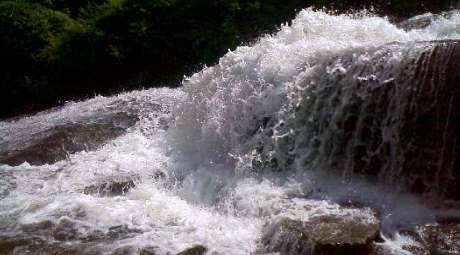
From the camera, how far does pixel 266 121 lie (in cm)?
716

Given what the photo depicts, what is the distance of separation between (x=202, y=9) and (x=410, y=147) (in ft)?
23.1

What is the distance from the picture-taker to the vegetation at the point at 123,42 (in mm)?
11250

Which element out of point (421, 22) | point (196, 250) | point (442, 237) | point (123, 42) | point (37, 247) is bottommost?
point (37, 247)

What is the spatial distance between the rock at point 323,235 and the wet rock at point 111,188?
2.24m

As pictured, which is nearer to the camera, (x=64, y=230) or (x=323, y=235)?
(x=323, y=235)

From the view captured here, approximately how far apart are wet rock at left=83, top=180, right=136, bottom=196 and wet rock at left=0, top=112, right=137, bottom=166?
1512 mm

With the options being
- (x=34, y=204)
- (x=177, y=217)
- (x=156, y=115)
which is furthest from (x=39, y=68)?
(x=177, y=217)

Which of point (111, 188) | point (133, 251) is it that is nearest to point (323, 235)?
point (133, 251)

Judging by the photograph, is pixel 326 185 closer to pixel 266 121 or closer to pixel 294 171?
pixel 294 171

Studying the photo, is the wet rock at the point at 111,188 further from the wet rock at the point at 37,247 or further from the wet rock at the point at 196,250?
the wet rock at the point at 196,250

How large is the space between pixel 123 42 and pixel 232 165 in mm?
5588

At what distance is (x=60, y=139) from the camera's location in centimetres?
860

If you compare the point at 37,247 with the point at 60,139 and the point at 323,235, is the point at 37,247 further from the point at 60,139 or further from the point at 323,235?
the point at 60,139

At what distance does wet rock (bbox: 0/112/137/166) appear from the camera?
8273mm
